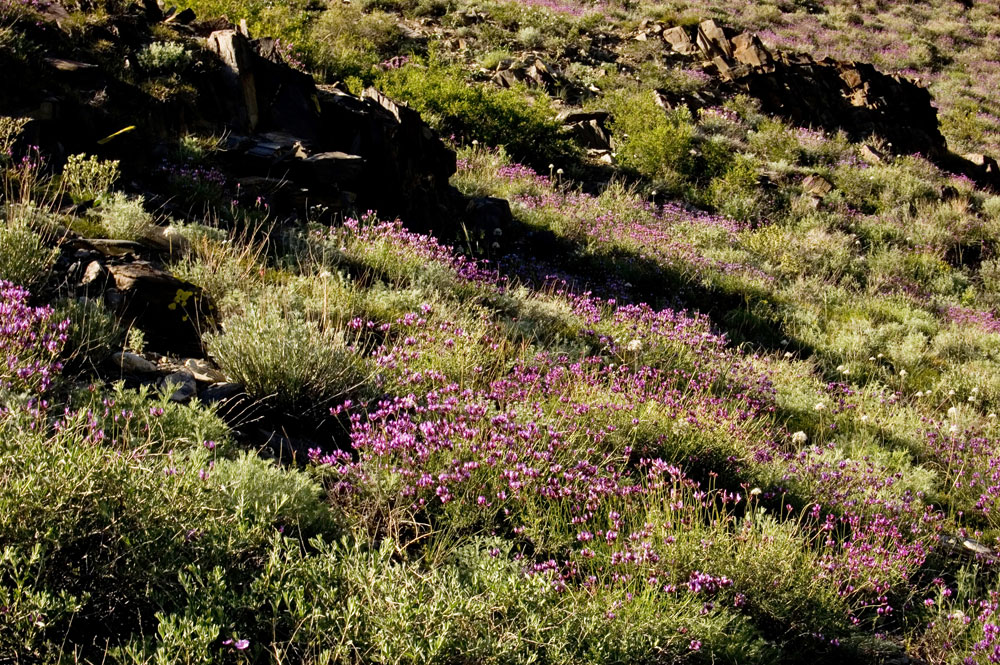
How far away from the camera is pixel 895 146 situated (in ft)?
57.2

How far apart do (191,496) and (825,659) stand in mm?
2775

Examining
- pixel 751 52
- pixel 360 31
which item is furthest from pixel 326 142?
pixel 751 52

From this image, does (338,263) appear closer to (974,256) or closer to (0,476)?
(0,476)

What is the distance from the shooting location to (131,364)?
3.68 m

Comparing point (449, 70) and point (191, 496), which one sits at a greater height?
point (449, 70)

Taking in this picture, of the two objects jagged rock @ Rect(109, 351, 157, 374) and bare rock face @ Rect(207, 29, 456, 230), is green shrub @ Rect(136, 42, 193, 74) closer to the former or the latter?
bare rock face @ Rect(207, 29, 456, 230)

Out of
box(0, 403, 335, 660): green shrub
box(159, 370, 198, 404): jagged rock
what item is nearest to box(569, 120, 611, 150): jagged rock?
box(159, 370, 198, 404): jagged rock

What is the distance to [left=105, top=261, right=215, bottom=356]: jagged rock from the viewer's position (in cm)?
420

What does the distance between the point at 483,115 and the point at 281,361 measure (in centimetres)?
1023

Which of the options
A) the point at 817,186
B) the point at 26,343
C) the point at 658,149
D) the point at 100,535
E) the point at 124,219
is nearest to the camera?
the point at 100,535

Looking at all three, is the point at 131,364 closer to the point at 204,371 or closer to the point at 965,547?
the point at 204,371

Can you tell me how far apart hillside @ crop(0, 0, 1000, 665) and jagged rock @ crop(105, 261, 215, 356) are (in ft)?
0.08

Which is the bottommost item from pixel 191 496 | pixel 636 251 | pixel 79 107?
pixel 636 251

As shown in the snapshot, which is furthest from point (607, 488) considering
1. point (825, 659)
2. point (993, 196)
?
point (993, 196)
